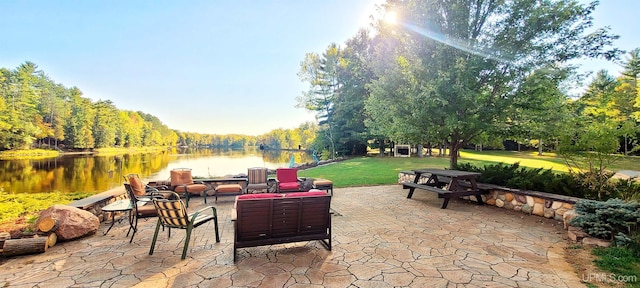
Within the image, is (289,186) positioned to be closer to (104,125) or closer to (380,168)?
(380,168)

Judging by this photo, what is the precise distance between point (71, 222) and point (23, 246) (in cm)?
62

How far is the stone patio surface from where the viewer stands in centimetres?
288

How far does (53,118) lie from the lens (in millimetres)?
46594

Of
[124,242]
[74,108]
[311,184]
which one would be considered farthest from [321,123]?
[74,108]

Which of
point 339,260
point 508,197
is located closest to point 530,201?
point 508,197

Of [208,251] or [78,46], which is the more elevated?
[78,46]

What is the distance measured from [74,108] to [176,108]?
27.2 metres

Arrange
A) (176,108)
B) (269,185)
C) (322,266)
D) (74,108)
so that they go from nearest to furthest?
(322,266)
(269,185)
(176,108)
(74,108)

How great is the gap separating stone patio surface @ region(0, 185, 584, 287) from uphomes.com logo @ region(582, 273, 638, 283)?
4.5 inches

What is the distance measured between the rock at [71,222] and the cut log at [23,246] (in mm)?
356

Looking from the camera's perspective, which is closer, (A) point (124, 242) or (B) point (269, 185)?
(A) point (124, 242)

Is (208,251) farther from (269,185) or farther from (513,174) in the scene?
(513,174)

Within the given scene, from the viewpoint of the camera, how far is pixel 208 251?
375 cm

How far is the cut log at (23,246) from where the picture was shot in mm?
3656
